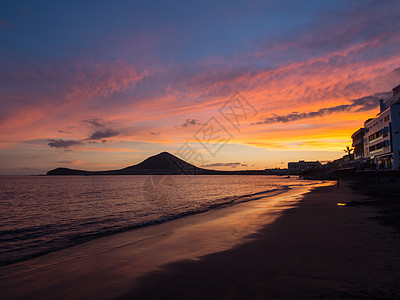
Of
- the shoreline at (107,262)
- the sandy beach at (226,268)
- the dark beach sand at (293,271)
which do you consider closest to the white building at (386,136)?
the sandy beach at (226,268)

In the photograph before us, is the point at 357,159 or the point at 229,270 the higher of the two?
the point at 357,159

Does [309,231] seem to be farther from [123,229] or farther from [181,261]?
[123,229]

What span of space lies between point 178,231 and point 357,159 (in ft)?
327

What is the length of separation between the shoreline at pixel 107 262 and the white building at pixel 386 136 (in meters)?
61.7

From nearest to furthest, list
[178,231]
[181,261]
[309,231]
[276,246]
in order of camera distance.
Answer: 1. [181,261]
2. [276,246]
3. [309,231]
4. [178,231]

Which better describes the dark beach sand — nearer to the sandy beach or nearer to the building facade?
the sandy beach

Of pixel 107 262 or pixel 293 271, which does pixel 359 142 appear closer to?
pixel 293 271

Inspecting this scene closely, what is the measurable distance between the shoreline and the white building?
2428 inches

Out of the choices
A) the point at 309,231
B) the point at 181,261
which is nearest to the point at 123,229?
the point at 181,261

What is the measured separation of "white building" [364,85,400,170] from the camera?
61.0 metres

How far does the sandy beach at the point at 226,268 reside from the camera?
5816 mm

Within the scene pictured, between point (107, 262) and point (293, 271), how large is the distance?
17.6 feet

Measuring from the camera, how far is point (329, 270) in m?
6.69

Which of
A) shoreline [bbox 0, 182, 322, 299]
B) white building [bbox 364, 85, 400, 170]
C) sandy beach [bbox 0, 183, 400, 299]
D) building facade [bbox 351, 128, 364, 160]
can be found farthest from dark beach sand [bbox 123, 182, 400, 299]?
building facade [bbox 351, 128, 364, 160]
